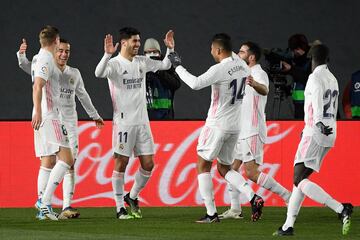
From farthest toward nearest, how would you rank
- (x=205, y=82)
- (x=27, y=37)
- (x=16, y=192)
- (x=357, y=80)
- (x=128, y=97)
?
(x=27, y=37), (x=357, y=80), (x=16, y=192), (x=128, y=97), (x=205, y=82)

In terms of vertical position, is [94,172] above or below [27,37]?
below

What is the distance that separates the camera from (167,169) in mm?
15203

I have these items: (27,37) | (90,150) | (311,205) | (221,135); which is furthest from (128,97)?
(27,37)

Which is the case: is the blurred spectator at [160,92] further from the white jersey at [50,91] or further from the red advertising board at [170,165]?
the white jersey at [50,91]

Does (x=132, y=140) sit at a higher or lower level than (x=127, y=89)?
lower

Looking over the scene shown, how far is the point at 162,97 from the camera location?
1584 centimetres

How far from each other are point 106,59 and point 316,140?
103 inches

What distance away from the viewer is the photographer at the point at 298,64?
622 inches

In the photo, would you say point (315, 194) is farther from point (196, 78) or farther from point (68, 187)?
point (68, 187)

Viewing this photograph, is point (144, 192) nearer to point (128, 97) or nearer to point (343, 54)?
point (128, 97)

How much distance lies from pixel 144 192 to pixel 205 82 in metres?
3.53

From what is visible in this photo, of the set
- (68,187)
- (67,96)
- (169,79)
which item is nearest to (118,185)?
(68,187)

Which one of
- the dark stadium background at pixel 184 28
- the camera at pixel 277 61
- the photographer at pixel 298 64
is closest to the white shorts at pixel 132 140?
the camera at pixel 277 61

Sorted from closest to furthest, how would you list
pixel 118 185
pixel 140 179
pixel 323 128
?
pixel 323 128 < pixel 118 185 < pixel 140 179
